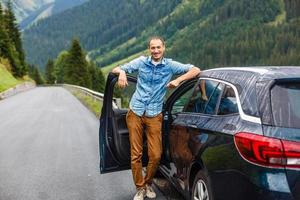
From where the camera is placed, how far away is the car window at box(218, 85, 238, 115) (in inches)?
170

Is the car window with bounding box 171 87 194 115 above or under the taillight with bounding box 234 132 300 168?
above

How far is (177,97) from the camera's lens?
605cm

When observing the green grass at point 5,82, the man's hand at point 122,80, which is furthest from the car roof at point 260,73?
the green grass at point 5,82

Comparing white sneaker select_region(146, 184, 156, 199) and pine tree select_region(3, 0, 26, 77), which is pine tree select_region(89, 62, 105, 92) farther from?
white sneaker select_region(146, 184, 156, 199)

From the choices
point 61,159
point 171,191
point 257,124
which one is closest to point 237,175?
point 257,124

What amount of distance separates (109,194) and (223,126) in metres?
2.80

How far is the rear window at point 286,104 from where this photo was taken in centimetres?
381

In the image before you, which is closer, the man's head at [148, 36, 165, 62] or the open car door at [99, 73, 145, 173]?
the man's head at [148, 36, 165, 62]

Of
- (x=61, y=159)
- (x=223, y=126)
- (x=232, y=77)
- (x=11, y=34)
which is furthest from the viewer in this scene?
(x=11, y=34)

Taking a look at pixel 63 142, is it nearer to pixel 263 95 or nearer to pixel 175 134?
pixel 175 134

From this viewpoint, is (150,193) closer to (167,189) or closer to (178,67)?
(167,189)

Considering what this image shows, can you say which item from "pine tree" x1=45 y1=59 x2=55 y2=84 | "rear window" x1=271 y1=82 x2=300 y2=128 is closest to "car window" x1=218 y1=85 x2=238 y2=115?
"rear window" x1=271 y1=82 x2=300 y2=128

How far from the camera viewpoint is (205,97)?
202 inches

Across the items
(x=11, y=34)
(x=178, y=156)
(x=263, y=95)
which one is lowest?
(x=178, y=156)
